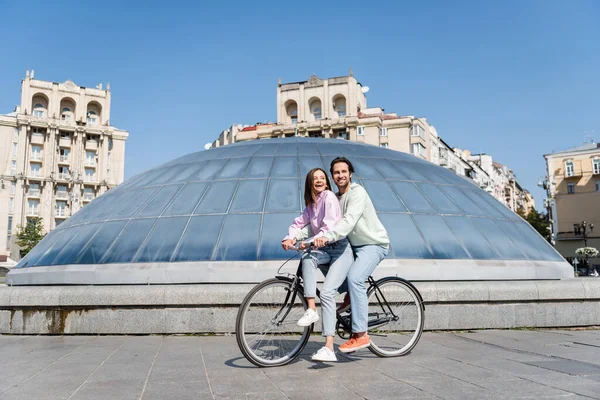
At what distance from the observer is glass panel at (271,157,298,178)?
11.6 meters

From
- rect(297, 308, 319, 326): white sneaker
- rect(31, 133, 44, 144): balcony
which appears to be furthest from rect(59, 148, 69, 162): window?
rect(297, 308, 319, 326): white sneaker

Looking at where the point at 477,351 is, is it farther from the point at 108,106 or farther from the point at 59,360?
the point at 108,106

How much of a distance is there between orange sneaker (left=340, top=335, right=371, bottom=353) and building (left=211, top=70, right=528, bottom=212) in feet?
195

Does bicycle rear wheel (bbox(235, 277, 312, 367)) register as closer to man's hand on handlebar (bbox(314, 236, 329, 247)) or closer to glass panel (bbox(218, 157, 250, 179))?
man's hand on handlebar (bbox(314, 236, 329, 247))

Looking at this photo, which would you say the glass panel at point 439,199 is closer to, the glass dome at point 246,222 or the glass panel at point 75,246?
the glass dome at point 246,222

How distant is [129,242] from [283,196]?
3272 millimetres

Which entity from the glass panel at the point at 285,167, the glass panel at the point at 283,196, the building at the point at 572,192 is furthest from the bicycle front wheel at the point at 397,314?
the building at the point at 572,192

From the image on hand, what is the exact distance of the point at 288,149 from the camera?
1327 centimetres

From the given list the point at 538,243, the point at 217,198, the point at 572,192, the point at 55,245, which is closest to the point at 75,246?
the point at 55,245

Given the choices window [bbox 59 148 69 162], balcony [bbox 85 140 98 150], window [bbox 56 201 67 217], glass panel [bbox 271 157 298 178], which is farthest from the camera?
balcony [bbox 85 140 98 150]

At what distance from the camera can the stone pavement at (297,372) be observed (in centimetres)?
409

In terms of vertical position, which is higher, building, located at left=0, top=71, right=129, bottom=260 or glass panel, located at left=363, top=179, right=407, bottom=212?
building, located at left=0, top=71, right=129, bottom=260

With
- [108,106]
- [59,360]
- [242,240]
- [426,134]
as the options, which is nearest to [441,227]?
[242,240]

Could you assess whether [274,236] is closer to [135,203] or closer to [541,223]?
[135,203]
